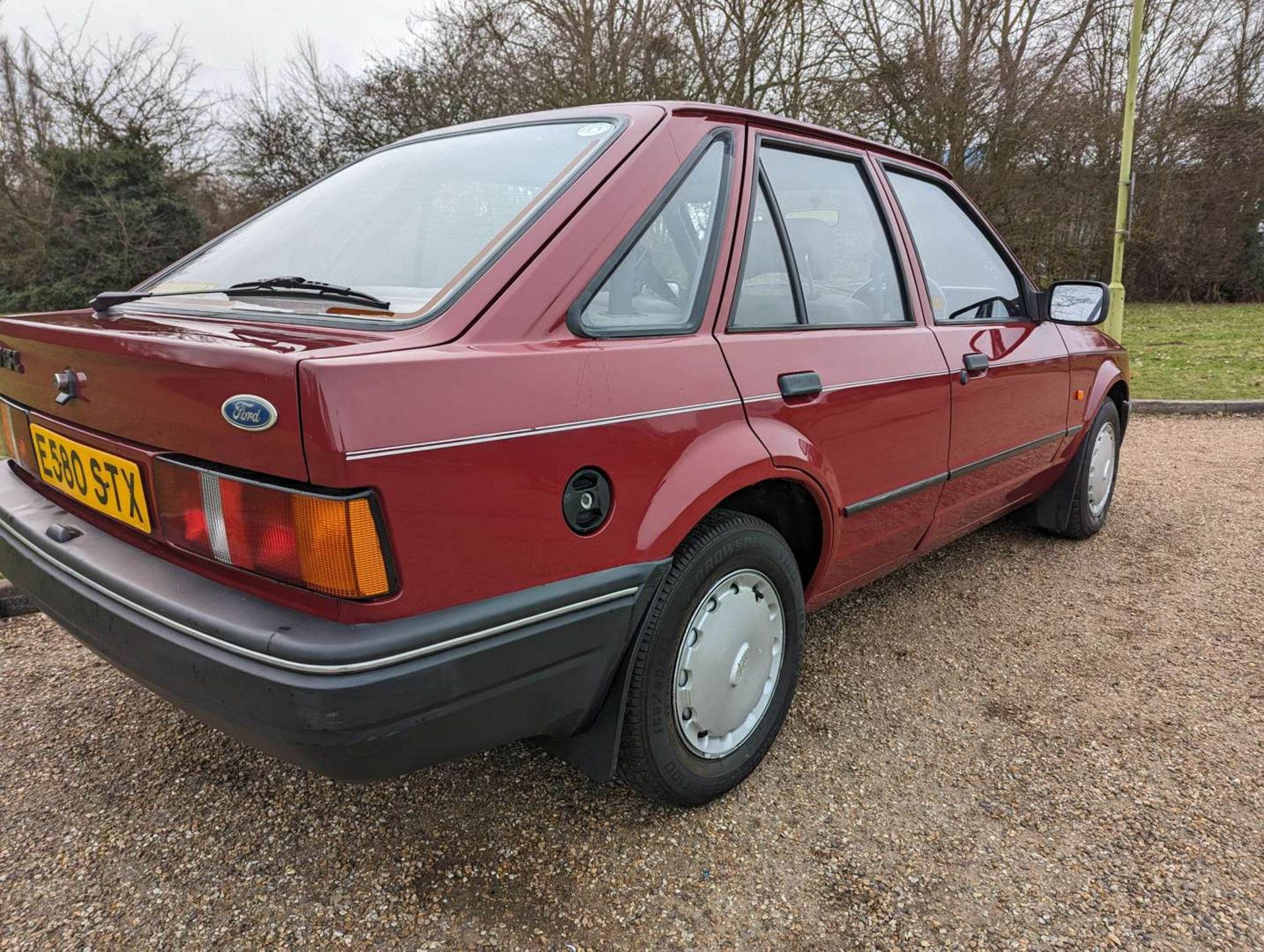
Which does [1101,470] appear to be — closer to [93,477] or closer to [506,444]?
[506,444]

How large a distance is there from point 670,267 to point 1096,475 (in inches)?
122

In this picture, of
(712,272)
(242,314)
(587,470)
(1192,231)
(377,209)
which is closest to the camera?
(587,470)

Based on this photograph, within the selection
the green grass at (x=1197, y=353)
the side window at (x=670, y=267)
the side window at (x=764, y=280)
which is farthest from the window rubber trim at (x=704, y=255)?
the green grass at (x=1197, y=353)

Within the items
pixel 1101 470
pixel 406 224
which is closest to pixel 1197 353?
pixel 1101 470

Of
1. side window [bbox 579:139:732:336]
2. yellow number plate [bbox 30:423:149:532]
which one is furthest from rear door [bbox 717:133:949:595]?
yellow number plate [bbox 30:423:149:532]

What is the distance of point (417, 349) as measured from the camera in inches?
53.8

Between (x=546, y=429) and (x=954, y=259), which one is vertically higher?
(x=954, y=259)

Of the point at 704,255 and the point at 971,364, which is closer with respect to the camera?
the point at 704,255

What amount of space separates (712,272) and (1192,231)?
77.1 feet

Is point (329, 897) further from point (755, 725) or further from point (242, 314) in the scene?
point (242, 314)

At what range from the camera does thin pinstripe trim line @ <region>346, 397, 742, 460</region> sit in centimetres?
126

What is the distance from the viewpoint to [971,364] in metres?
2.70

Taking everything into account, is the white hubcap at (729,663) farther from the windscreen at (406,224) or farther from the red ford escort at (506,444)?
the windscreen at (406,224)

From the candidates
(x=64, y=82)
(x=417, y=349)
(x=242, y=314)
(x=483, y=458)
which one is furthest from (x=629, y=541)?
(x=64, y=82)
